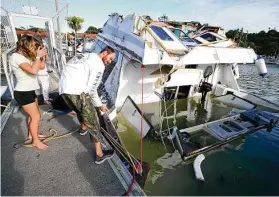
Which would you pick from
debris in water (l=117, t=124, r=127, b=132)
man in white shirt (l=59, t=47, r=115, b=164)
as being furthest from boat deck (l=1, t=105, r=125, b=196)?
debris in water (l=117, t=124, r=127, b=132)

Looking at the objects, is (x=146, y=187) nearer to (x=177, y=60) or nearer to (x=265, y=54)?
(x=177, y=60)

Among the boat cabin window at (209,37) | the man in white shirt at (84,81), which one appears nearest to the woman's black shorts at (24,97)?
the man in white shirt at (84,81)

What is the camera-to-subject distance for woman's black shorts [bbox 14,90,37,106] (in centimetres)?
298

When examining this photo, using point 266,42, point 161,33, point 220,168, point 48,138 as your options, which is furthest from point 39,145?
point 266,42

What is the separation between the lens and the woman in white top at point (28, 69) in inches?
112

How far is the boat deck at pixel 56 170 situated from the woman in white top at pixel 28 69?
43cm

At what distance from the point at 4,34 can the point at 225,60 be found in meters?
9.12

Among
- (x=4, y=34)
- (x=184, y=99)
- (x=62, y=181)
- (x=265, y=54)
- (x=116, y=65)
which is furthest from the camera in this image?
(x=265, y=54)

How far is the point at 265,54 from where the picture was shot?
56.5m

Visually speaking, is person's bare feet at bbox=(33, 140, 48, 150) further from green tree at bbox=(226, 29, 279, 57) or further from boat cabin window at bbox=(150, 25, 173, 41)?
green tree at bbox=(226, 29, 279, 57)

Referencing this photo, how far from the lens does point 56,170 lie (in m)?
2.83

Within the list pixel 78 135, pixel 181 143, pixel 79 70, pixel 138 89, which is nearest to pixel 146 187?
pixel 181 143

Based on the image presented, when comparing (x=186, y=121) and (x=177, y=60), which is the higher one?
(x=177, y=60)

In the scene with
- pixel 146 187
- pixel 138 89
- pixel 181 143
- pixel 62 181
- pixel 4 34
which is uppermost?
pixel 4 34
